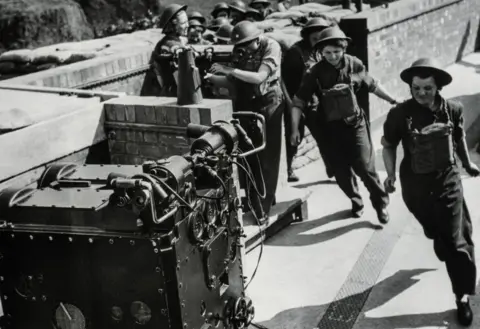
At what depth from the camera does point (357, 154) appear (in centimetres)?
731

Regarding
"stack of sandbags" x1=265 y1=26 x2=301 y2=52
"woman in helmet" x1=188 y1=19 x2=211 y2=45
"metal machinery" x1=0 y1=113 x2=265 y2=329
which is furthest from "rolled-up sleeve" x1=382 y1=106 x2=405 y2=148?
"woman in helmet" x1=188 y1=19 x2=211 y2=45

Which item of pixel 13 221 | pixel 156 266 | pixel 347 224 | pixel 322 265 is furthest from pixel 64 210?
pixel 347 224

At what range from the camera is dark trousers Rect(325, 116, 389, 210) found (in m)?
7.30

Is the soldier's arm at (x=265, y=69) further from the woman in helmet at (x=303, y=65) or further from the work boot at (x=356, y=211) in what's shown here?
the work boot at (x=356, y=211)

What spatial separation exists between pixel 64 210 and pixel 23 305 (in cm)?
60

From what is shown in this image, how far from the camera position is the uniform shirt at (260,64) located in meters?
6.93

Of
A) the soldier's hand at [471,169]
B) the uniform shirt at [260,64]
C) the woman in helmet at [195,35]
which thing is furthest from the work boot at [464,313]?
the woman in helmet at [195,35]

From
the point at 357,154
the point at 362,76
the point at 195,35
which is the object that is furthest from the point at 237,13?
the point at 357,154

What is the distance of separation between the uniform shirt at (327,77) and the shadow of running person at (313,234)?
124cm

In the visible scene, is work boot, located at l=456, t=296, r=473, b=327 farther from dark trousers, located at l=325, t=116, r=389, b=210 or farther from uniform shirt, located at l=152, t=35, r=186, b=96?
uniform shirt, located at l=152, t=35, r=186, b=96

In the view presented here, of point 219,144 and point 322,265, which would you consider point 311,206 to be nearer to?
point 322,265

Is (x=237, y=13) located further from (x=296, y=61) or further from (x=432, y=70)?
(x=432, y=70)

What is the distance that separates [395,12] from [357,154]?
5140mm

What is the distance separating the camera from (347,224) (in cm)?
755
